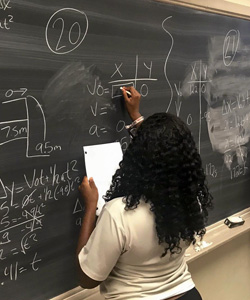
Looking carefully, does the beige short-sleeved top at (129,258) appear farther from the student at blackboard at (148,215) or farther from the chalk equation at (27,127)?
the chalk equation at (27,127)

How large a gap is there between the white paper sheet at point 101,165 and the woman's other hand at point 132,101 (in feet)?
0.53

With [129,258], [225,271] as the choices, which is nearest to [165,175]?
[129,258]

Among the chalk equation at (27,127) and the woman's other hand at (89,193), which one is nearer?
the chalk equation at (27,127)

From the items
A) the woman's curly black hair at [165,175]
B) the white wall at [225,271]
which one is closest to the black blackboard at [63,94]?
the woman's curly black hair at [165,175]

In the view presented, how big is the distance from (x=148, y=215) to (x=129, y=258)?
0.14m

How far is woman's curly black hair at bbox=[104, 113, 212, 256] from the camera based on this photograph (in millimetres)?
1047

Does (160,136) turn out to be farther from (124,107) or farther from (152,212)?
(124,107)

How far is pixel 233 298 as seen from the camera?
2.33 meters

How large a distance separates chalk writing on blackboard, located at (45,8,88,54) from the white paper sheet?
0.35 meters

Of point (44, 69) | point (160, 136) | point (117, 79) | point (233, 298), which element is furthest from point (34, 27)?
point (233, 298)

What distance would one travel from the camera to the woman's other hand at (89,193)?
1256 millimetres

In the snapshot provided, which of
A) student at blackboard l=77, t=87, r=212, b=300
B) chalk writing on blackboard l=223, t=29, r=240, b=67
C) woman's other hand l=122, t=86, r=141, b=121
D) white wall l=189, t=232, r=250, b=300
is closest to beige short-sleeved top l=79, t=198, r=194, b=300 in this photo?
student at blackboard l=77, t=87, r=212, b=300

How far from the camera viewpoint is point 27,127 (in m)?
1.15

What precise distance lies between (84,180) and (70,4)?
0.58 metres
